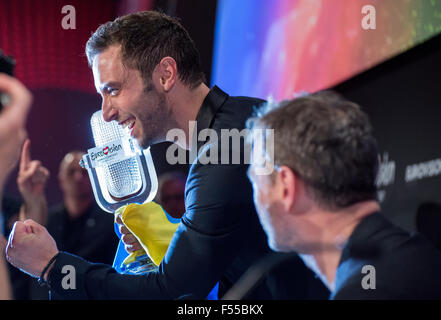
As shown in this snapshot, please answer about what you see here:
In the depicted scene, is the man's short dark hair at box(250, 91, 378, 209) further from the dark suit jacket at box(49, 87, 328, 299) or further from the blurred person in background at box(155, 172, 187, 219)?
the blurred person in background at box(155, 172, 187, 219)

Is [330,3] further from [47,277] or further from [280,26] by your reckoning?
[47,277]

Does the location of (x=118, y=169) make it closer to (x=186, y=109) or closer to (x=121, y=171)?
(x=121, y=171)

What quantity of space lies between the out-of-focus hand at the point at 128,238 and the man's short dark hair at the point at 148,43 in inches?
14.2

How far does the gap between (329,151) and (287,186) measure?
3.6 inches

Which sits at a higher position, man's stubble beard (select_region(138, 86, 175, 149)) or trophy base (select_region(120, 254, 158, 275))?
man's stubble beard (select_region(138, 86, 175, 149))

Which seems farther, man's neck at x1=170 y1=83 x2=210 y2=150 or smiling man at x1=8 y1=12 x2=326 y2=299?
man's neck at x1=170 y1=83 x2=210 y2=150

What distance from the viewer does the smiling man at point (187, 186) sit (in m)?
1.15

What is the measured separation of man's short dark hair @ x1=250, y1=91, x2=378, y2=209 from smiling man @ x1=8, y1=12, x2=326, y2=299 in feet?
1.00

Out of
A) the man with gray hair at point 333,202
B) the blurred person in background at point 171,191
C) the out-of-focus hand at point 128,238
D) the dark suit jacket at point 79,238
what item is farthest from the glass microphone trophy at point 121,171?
the blurred person in background at point 171,191

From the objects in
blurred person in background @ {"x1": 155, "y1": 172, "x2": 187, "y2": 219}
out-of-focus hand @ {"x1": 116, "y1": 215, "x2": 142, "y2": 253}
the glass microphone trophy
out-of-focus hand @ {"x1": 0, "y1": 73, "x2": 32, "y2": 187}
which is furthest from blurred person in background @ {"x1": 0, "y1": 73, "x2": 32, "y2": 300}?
blurred person in background @ {"x1": 155, "y1": 172, "x2": 187, "y2": 219}

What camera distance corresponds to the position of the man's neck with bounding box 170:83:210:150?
1399 millimetres

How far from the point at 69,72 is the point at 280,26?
39.4 inches

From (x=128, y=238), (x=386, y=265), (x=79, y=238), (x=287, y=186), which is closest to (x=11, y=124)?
(x=287, y=186)

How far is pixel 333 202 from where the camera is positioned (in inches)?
36.2
